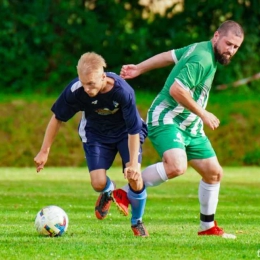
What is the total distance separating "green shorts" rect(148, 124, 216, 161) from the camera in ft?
29.1

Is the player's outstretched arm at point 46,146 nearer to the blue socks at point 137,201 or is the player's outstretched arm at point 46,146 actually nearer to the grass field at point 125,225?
the grass field at point 125,225

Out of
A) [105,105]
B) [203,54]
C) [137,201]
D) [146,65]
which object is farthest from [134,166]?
[146,65]

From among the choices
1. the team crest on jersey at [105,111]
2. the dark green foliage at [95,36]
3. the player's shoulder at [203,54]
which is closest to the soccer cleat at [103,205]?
the team crest on jersey at [105,111]

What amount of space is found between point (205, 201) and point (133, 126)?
3.61ft

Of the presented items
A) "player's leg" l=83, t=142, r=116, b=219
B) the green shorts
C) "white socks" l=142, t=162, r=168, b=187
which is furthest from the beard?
"player's leg" l=83, t=142, r=116, b=219

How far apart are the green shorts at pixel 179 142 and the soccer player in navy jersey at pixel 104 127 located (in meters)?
0.19

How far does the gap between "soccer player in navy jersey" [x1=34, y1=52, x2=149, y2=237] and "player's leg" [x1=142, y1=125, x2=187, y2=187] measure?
0.47 ft

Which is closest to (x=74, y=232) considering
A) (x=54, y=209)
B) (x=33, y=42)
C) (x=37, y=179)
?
(x=54, y=209)

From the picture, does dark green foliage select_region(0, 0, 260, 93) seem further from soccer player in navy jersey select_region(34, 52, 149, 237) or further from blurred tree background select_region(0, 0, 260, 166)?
soccer player in navy jersey select_region(34, 52, 149, 237)

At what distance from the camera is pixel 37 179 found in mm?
18719

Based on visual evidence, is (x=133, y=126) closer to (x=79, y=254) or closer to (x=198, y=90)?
(x=198, y=90)

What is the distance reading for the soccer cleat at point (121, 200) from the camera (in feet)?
28.6

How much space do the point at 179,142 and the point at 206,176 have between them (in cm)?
42

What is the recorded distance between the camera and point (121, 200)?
28.8 feet
